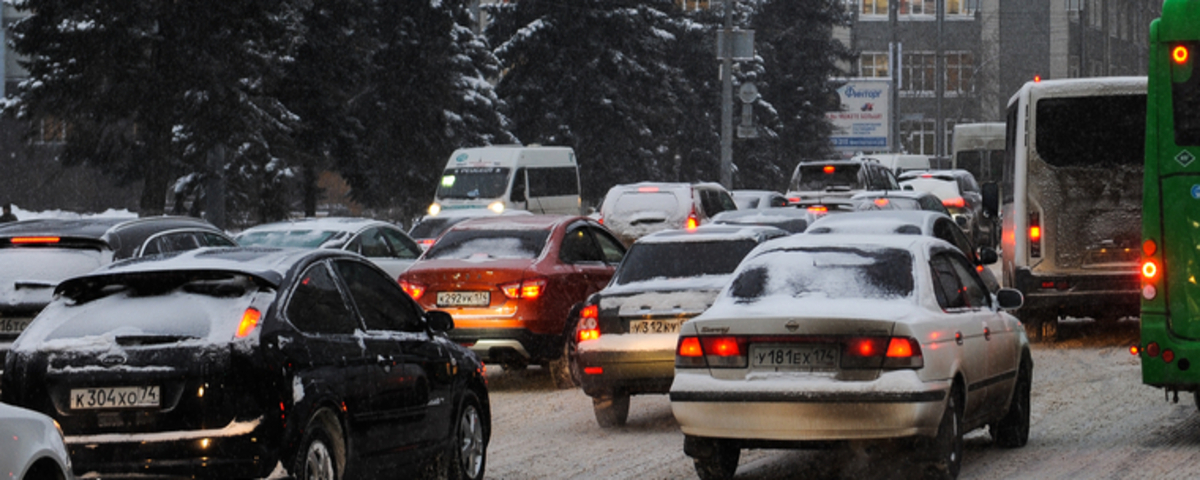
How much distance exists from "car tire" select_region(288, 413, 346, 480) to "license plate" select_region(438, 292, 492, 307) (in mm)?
6637

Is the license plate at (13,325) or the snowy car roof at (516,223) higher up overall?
the snowy car roof at (516,223)

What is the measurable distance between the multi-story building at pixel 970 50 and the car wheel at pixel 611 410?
234 ft

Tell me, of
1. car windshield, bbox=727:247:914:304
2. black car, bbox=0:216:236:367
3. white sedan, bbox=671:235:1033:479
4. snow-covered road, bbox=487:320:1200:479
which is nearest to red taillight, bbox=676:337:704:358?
white sedan, bbox=671:235:1033:479

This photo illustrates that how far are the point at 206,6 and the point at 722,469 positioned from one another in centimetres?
2737

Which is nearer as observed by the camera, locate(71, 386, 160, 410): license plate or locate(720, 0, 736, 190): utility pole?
locate(71, 386, 160, 410): license plate

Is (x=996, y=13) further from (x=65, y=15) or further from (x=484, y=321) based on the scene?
(x=484, y=321)

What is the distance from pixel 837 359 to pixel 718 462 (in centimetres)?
98

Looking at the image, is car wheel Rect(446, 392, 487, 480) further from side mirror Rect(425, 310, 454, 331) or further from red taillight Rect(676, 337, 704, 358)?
red taillight Rect(676, 337, 704, 358)

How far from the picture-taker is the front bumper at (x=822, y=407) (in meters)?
8.27

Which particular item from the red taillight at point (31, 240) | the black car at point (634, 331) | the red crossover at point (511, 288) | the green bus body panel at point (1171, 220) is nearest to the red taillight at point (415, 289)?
the red crossover at point (511, 288)

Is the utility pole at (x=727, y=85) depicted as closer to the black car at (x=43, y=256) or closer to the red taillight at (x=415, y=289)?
the red taillight at (x=415, y=289)

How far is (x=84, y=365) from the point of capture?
7016 mm

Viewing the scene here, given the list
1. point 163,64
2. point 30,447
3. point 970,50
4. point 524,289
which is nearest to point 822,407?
point 30,447

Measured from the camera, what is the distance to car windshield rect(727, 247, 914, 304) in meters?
8.94
